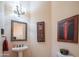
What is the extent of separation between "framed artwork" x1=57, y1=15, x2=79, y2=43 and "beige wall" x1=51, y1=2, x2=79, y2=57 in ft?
0.18

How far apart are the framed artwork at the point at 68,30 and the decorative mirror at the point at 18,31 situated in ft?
1.62

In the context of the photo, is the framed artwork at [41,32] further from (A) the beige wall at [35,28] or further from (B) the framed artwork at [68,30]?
(B) the framed artwork at [68,30]

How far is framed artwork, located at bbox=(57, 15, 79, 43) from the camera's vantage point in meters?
1.75

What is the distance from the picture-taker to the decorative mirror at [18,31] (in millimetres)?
1859

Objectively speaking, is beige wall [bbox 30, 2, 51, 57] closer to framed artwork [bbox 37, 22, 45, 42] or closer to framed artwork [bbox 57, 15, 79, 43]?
framed artwork [bbox 37, 22, 45, 42]

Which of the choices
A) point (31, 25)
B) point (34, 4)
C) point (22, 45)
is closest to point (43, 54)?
point (22, 45)

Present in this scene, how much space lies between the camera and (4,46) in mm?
1869

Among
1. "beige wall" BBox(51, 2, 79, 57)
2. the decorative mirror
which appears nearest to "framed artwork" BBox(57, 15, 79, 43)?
"beige wall" BBox(51, 2, 79, 57)

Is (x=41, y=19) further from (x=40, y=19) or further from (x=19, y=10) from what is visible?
(x=19, y=10)

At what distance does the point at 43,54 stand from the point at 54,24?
464 millimetres

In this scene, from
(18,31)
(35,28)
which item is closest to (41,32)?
(35,28)

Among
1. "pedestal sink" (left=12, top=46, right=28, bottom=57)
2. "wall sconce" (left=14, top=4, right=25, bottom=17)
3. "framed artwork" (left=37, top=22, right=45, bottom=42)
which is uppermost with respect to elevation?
"wall sconce" (left=14, top=4, right=25, bottom=17)

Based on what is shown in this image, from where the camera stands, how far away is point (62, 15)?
185cm

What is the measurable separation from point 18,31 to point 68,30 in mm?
713
